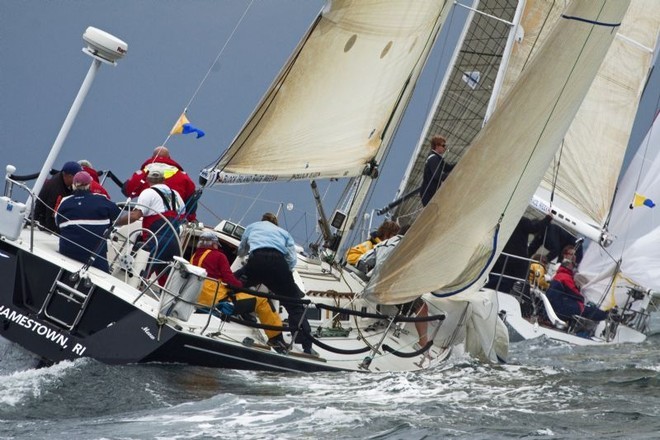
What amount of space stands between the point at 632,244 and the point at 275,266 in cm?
765

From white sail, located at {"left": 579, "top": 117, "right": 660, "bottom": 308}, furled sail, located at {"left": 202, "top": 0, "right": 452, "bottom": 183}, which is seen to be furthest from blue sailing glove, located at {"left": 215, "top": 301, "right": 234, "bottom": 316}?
white sail, located at {"left": 579, "top": 117, "right": 660, "bottom": 308}

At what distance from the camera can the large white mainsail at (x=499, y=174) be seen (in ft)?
31.0

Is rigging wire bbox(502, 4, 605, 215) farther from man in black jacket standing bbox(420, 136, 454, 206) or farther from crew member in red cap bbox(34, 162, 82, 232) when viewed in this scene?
crew member in red cap bbox(34, 162, 82, 232)

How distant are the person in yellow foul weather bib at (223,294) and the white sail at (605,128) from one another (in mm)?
6945

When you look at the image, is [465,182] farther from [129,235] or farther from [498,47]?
[498,47]

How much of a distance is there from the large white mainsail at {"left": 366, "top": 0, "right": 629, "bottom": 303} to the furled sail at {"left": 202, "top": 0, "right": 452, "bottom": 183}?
4.01ft

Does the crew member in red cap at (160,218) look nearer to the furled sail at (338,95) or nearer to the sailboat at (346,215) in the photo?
the sailboat at (346,215)

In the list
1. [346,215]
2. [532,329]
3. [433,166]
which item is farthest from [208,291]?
[532,329]

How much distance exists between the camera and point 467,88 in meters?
15.8

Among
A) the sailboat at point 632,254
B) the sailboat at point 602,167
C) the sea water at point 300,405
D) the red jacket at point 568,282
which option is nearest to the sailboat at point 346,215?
the sea water at point 300,405

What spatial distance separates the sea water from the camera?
719 cm

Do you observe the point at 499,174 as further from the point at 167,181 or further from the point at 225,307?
the point at 167,181

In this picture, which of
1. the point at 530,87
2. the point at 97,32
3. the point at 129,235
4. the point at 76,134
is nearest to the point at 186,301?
the point at 129,235

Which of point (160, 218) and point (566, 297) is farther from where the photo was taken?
point (566, 297)
